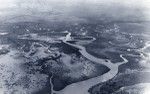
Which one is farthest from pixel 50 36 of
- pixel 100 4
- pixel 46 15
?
pixel 100 4

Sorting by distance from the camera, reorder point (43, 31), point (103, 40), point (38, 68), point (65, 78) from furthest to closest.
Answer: point (43, 31) → point (103, 40) → point (38, 68) → point (65, 78)

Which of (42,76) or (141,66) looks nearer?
(42,76)

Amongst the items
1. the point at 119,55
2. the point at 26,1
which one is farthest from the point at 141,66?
the point at 26,1

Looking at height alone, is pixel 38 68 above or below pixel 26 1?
below

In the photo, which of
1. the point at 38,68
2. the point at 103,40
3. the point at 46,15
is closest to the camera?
the point at 38,68

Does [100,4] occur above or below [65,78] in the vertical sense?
above

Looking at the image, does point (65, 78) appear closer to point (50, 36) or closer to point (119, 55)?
point (119, 55)

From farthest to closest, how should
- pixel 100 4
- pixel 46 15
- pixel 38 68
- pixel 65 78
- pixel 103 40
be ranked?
pixel 100 4 < pixel 46 15 < pixel 103 40 < pixel 38 68 < pixel 65 78

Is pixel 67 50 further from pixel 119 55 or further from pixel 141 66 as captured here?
pixel 141 66

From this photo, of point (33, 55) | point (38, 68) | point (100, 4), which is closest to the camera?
point (38, 68)
